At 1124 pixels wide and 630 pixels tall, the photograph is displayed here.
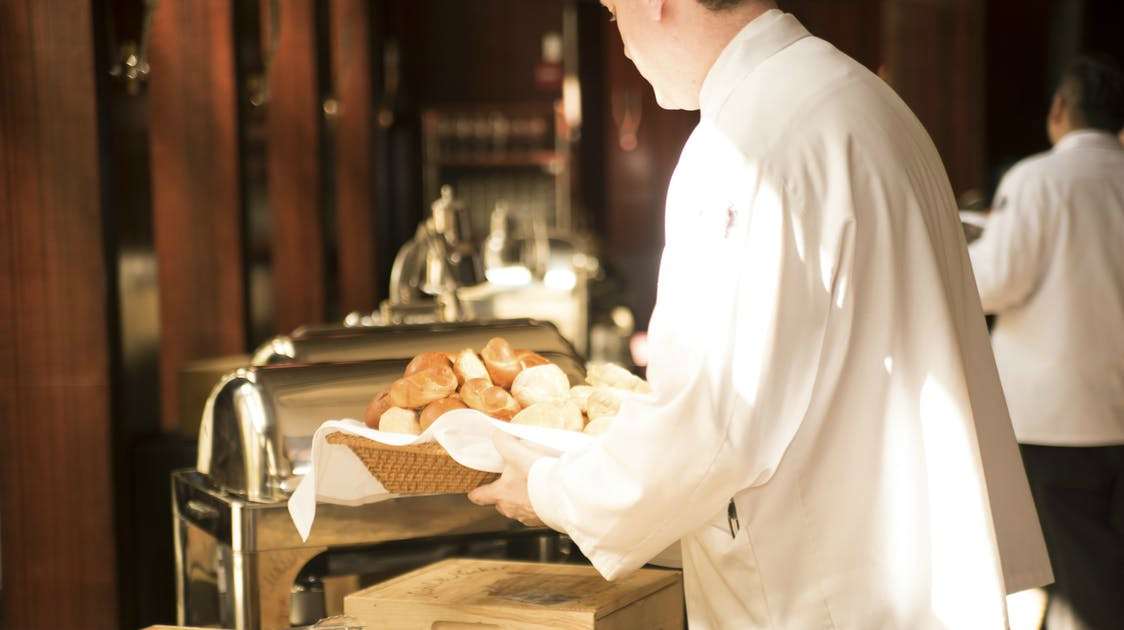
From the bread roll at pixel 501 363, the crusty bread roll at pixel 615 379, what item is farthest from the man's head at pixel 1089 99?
the bread roll at pixel 501 363

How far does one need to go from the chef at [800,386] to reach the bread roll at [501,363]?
1.39 ft

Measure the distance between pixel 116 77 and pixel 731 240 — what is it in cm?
197

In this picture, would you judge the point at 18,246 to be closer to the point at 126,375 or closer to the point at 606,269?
the point at 126,375

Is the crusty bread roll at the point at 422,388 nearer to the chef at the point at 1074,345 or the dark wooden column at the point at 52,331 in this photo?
the dark wooden column at the point at 52,331

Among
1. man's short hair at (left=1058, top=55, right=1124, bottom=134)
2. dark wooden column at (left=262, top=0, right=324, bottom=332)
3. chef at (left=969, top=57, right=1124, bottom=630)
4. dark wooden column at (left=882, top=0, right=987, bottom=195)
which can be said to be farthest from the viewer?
dark wooden column at (left=882, top=0, right=987, bottom=195)

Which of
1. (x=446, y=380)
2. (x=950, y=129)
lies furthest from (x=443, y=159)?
(x=446, y=380)

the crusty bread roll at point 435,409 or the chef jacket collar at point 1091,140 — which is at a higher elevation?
the chef jacket collar at point 1091,140

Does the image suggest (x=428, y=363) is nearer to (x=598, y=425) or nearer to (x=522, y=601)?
(x=598, y=425)

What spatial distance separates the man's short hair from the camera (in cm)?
371

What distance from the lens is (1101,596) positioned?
11.8ft

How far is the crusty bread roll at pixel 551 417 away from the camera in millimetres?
1914

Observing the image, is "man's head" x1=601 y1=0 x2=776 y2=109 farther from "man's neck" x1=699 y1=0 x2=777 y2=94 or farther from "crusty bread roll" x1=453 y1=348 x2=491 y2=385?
"crusty bread roll" x1=453 y1=348 x2=491 y2=385

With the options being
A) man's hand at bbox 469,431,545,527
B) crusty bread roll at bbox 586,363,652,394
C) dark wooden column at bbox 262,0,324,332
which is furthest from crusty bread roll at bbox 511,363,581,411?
dark wooden column at bbox 262,0,324,332

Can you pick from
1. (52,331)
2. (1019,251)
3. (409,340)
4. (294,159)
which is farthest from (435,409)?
(294,159)
